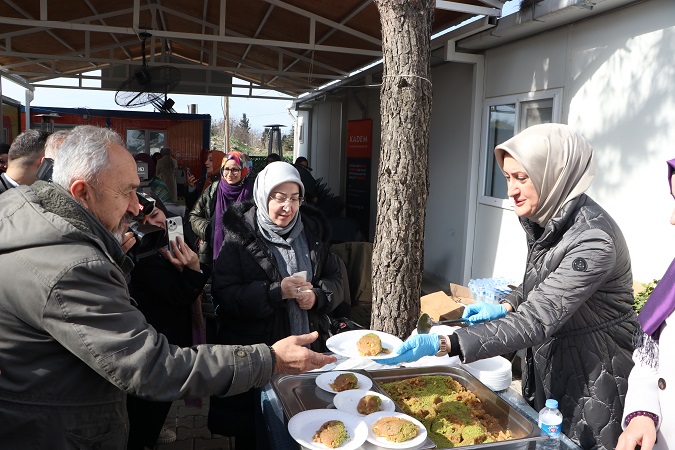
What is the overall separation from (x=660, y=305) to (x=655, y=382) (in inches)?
10.3

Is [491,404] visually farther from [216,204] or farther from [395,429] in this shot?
[216,204]

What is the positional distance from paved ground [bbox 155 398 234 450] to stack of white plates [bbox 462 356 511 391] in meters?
2.21

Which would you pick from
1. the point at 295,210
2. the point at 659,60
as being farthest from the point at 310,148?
the point at 295,210

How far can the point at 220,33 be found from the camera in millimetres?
8695

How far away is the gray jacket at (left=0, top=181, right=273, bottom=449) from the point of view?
58.4 inches

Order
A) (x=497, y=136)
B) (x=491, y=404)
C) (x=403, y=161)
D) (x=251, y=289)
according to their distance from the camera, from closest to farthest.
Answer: (x=491, y=404) → (x=251, y=289) → (x=403, y=161) → (x=497, y=136)

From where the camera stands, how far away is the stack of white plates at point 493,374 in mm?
2377

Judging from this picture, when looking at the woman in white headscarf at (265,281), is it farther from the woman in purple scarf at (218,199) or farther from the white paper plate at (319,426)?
the woman in purple scarf at (218,199)

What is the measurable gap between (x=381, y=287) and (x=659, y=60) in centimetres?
312

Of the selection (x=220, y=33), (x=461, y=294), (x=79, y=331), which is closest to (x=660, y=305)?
(x=79, y=331)

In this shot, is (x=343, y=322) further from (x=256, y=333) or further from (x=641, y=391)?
(x=641, y=391)

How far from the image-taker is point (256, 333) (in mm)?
3037

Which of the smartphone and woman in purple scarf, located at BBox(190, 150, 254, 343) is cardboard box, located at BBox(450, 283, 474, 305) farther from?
the smartphone

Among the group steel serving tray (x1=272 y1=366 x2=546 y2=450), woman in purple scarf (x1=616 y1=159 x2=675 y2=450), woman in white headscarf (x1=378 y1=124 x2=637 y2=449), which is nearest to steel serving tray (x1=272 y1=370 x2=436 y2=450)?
steel serving tray (x1=272 y1=366 x2=546 y2=450)
